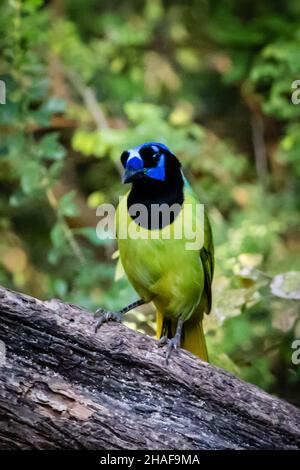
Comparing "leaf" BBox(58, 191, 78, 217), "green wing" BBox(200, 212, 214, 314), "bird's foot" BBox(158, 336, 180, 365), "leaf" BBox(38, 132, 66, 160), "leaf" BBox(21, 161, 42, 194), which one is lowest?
"bird's foot" BBox(158, 336, 180, 365)

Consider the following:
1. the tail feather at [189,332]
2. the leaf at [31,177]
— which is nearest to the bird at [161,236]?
the tail feather at [189,332]

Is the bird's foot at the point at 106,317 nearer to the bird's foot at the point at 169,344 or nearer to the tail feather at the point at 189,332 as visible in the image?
the bird's foot at the point at 169,344

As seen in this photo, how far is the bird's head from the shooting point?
259 centimetres

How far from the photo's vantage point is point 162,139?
4.06 meters

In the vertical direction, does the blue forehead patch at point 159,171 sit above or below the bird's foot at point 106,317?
above

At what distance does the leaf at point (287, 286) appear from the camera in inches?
114

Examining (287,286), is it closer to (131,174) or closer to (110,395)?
(131,174)

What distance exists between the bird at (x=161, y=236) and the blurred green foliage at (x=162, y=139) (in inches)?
11.4

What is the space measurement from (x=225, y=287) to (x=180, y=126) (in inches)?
79.3

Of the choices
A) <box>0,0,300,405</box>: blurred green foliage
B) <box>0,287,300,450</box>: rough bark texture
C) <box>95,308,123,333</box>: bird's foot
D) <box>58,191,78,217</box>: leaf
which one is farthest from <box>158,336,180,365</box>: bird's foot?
<box>58,191,78,217</box>: leaf

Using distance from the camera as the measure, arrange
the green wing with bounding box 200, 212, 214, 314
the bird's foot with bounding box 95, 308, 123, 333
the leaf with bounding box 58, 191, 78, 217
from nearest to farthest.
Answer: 1. the bird's foot with bounding box 95, 308, 123, 333
2. the green wing with bounding box 200, 212, 214, 314
3. the leaf with bounding box 58, 191, 78, 217

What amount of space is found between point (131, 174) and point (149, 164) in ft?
0.34

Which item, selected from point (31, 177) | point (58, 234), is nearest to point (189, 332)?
point (58, 234)

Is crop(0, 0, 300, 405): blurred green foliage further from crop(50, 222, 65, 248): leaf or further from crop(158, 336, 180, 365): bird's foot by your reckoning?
crop(158, 336, 180, 365): bird's foot
